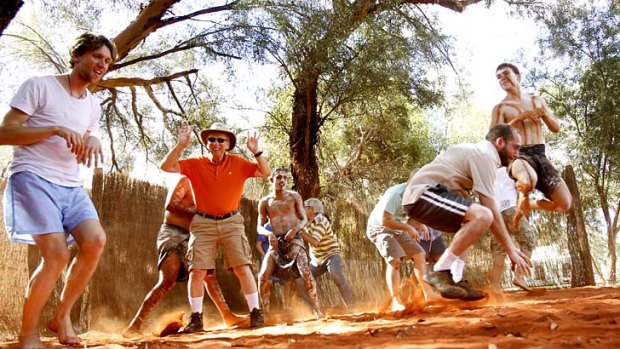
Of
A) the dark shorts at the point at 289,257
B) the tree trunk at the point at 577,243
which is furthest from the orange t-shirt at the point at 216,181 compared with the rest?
the tree trunk at the point at 577,243

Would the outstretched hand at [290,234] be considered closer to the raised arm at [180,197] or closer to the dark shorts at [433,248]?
the raised arm at [180,197]

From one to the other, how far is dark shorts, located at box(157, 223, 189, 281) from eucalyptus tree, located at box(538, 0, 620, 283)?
961cm

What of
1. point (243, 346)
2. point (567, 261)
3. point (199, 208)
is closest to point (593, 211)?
point (567, 261)

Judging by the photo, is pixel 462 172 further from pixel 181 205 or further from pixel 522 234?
pixel 181 205

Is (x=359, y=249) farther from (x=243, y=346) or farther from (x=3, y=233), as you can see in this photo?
(x=243, y=346)

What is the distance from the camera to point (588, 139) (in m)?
14.3

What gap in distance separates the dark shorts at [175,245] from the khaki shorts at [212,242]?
39 centimetres

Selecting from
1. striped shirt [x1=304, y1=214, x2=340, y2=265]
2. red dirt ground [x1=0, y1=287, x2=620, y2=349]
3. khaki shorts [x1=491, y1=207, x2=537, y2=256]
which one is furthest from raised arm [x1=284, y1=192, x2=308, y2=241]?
red dirt ground [x1=0, y1=287, x2=620, y2=349]

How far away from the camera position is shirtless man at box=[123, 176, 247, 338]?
18.1 feet

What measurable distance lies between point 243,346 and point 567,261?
7.88 m

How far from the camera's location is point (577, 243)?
9391mm

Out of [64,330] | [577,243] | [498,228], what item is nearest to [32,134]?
[64,330]

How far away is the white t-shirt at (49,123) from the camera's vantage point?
3332mm

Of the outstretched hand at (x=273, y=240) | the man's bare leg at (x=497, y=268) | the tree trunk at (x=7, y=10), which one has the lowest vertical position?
the man's bare leg at (x=497, y=268)
